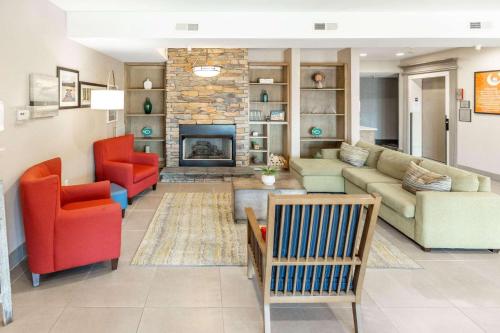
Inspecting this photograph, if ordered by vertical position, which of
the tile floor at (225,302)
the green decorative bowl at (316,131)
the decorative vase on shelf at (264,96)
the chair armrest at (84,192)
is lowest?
the tile floor at (225,302)

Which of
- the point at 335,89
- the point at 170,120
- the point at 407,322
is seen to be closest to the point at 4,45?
the point at 407,322

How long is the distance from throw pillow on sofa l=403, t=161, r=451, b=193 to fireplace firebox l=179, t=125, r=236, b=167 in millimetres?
4208

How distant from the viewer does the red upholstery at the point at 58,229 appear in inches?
124

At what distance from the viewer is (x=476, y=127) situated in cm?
800

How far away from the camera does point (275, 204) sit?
2.29 m

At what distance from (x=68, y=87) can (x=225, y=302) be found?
11.8 feet

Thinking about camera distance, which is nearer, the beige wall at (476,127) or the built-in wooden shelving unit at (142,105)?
the beige wall at (476,127)

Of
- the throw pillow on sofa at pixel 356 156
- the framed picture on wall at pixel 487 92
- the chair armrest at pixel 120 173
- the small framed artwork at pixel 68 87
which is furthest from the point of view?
the framed picture on wall at pixel 487 92

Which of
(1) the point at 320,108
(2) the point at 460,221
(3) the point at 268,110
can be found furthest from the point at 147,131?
(2) the point at 460,221

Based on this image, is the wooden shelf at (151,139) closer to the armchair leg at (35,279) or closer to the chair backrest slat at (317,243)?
the armchair leg at (35,279)

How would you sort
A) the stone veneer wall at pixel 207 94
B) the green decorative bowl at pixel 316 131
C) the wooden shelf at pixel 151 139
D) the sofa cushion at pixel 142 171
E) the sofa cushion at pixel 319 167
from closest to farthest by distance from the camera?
the sofa cushion at pixel 142 171 < the sofa cushion at pixel 319 167 < the stone veneer wall at pixel 207 94 < the wooden shelf at pixel 151 139 < the green decorative bowl at pixel 316 131

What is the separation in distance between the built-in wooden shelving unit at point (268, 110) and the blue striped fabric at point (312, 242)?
604 cm

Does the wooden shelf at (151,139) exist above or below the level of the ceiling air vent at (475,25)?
below

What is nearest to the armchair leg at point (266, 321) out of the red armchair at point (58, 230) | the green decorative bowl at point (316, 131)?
the red armchair at point (58, 230)
